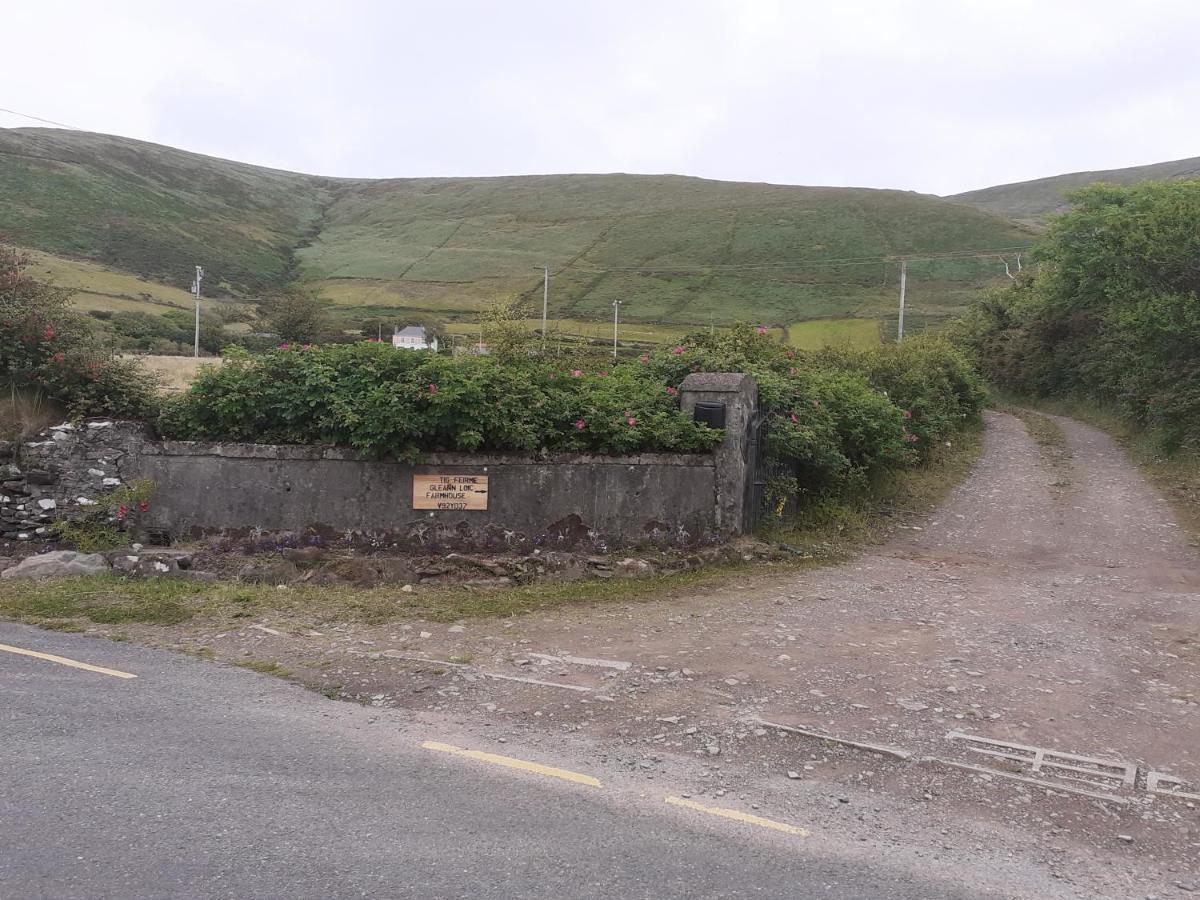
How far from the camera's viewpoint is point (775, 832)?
3760 mm

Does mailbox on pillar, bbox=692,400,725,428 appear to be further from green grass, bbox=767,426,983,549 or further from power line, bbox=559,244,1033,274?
power line, bbox=559,244,1033,274

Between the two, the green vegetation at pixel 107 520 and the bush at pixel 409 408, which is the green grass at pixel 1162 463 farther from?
the green vegetation at pixel 107 520

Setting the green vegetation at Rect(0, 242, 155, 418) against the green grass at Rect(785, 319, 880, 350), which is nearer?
the green vegetation at Rect(0, 242, 155, 418)

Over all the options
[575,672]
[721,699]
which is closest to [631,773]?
[721,699]

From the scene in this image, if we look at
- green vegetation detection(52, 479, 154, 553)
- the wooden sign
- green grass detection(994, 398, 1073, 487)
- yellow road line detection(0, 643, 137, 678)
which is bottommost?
yellow road line detection(0, 643, 137, 678)

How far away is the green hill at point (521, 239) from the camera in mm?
80312

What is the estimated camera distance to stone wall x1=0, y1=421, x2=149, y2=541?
9.57 metres

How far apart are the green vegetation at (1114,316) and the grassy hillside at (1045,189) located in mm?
144077

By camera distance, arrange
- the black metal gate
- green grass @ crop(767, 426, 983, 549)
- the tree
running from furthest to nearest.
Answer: the tree → green grass @ crop(767, 426, 983, 549) → the black metal gate

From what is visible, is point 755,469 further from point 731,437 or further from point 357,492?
point 357,492

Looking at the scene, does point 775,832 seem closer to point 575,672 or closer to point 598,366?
point 575,672

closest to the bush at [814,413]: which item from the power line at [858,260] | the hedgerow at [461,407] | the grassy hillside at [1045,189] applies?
the hedgerow at [461,407]

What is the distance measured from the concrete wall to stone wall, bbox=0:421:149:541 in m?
0.56

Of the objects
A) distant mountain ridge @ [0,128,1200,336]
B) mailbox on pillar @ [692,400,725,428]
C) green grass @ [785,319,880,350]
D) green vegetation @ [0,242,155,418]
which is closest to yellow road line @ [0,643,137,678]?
green vegetation @ [0,242,155,418]
